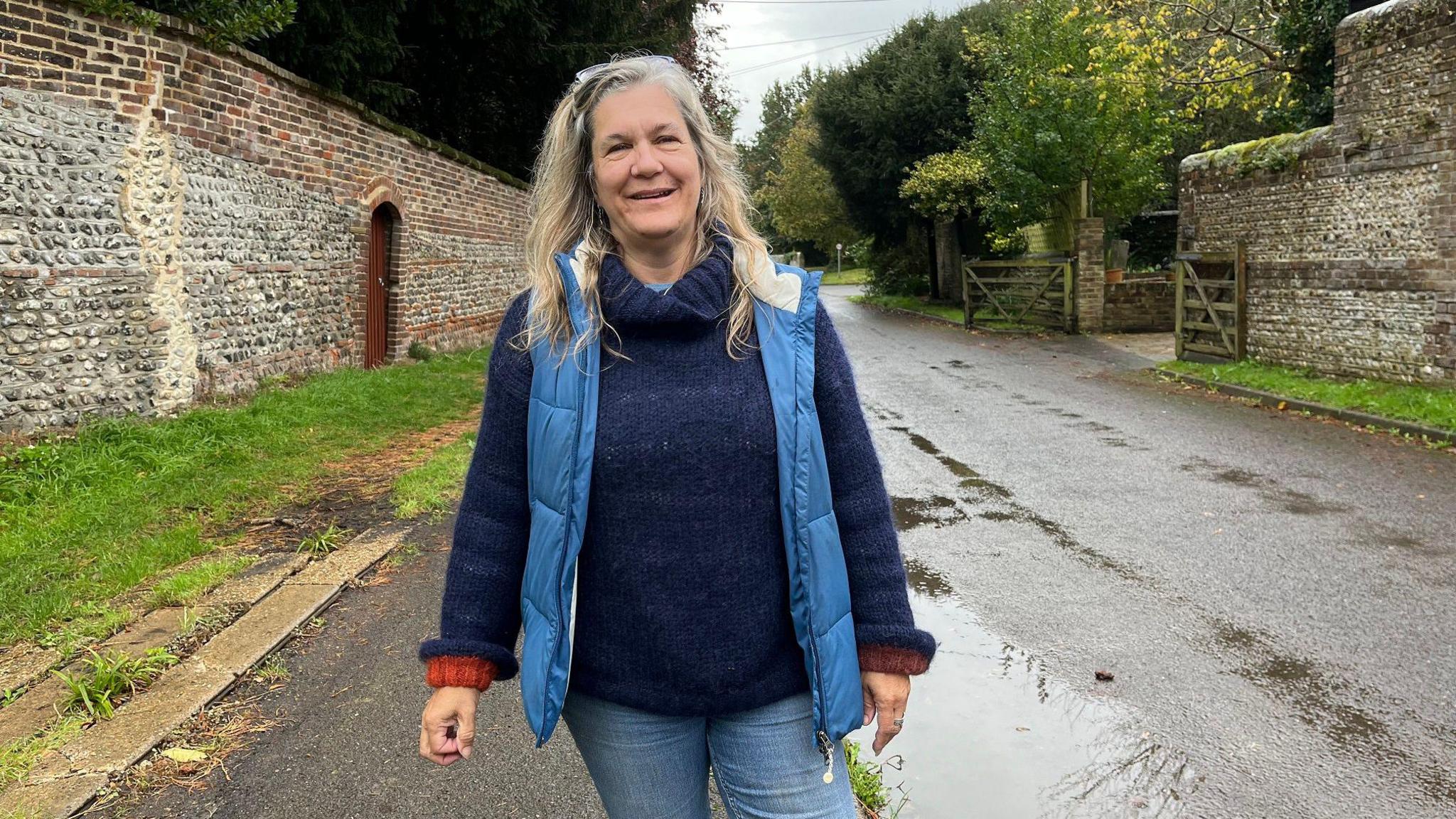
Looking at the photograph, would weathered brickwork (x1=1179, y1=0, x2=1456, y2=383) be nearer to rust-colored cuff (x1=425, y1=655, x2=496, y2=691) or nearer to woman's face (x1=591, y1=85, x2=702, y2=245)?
woman's face (x1=591, y1=85, x2=702, y2=245)

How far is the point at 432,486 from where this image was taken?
7098 millimetres

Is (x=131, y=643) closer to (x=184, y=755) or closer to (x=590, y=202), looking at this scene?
(x=184, y=755)

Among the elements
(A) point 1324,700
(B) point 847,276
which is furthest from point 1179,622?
(B) point 847,276

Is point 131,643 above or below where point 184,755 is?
above

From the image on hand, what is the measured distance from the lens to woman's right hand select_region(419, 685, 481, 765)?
197 centimetres

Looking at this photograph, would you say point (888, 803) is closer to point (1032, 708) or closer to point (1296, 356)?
point (1032, 708)

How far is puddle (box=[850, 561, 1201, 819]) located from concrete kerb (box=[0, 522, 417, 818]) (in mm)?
2354

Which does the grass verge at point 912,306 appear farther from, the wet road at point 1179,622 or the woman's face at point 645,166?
the woman's face at point 645,166

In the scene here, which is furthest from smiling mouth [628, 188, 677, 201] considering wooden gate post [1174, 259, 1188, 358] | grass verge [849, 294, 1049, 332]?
grass verge [849, 294, 1049, 332]

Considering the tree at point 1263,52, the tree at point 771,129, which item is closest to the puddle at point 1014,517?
the tree at point 1263,52

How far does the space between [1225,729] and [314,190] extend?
10.5 metres

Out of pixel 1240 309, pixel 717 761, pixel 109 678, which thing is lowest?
pixel 109 678

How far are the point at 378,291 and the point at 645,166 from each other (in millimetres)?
12352

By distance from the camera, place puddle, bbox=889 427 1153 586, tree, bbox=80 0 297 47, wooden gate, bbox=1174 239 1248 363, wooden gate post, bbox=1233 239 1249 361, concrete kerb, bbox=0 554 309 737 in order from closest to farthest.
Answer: concrete kerb, bbox=0 554 309 737, puddle, bbox=889 427 1153 586, tree, bbox=80 0 297 47, wooden gate post, bbox=1233 239 1249 361, wooden gate, bbox=1174 239 1248 363
